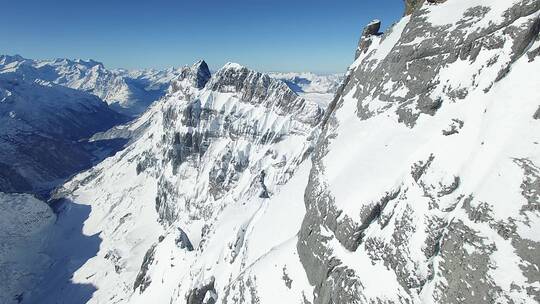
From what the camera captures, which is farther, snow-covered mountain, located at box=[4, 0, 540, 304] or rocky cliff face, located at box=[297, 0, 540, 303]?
snow-covered mountain, located at box=[4, 0, 540, 304]

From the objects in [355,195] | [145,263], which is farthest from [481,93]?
[145,263]

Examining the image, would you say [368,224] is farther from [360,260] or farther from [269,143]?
[269,143]

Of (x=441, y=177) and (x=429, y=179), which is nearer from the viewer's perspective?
(x=441, y=177)

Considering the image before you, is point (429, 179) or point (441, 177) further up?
point (441, 177)

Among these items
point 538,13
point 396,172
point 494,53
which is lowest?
point 396,172

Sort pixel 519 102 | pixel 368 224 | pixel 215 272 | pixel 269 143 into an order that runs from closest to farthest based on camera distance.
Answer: pixel 519 102, pixel 368 224, pixel 215 272, pixel 269 143

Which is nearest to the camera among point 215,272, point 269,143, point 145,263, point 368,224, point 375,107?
point 368,224

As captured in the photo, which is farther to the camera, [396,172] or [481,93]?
[396,172]

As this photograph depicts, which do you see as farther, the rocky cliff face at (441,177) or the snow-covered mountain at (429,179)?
the snow-covered mountain at (429,179)
